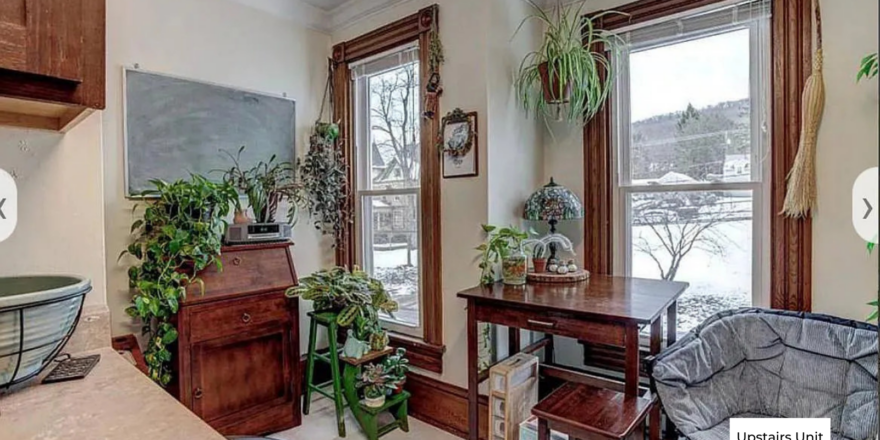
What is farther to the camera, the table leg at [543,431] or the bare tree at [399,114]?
the bare tree at [399,114]

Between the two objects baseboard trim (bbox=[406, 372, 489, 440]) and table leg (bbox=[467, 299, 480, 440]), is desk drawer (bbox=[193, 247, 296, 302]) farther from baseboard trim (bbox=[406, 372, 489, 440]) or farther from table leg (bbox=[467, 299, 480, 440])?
table leg (bbox=[467, 299, 480, 440])

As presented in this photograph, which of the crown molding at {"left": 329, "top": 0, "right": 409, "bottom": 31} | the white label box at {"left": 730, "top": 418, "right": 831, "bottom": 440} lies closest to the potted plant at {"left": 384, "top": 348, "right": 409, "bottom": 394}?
the white label box at {"left": 730, "top": 418, "right": 831, "bottom": 440}

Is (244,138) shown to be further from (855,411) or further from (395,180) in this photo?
(855,411)

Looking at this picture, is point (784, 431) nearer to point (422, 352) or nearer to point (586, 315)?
point (586, 315)

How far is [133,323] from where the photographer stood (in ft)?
8.06

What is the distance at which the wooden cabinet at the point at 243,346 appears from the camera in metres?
2.27

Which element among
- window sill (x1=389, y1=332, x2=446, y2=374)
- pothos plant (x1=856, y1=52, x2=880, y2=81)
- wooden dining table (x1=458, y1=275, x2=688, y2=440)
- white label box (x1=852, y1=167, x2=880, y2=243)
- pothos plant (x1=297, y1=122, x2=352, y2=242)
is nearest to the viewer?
white label box (x1=852, y1=167, x2=880, y2=243)

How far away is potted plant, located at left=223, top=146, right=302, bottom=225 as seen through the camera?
2719 mm

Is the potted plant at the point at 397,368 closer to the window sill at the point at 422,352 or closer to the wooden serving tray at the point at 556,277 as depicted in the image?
the window sill at the point at 422,352

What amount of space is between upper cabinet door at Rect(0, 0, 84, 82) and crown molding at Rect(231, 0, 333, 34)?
Answer: 2277 millimetres

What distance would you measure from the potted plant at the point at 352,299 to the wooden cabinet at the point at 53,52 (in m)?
1.74

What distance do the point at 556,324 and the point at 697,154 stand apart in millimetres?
1123

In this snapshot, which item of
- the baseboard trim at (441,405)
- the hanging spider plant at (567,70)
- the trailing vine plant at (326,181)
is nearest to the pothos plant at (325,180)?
the trailing vine plant at (326,181)

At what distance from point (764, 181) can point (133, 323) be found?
318 centimetres
